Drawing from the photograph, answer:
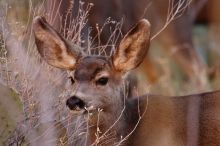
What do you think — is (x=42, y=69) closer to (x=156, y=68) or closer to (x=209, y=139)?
(x=209, y=139)

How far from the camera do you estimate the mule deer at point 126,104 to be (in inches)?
287

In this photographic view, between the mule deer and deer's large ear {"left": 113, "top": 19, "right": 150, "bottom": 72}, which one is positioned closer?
the mule deer

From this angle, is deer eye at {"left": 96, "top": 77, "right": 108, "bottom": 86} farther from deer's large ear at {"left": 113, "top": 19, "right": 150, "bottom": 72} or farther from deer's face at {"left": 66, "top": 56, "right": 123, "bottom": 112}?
deer's large ear at {"left": 113, "top": 19, "right": 150, "bottom": 72}

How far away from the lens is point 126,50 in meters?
7.45

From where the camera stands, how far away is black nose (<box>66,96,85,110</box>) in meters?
6.91

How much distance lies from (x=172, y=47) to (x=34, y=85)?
4.96 metres

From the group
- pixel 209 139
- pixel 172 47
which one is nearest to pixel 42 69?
pixel 209 139

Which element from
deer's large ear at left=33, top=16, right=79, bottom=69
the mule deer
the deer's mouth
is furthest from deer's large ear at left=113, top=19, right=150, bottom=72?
the deer's mouth

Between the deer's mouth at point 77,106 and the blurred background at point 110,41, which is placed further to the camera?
the blurred background at point 110,41

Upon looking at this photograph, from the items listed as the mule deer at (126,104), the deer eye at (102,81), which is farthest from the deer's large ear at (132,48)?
the deer eye at (102,81)

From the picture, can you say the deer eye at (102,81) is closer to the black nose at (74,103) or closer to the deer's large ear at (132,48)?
the deer's large ear at (132,48)

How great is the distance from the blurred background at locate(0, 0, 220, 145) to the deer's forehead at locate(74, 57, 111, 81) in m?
0.45

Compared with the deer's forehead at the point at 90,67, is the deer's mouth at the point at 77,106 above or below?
below

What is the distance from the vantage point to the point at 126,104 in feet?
24.6
